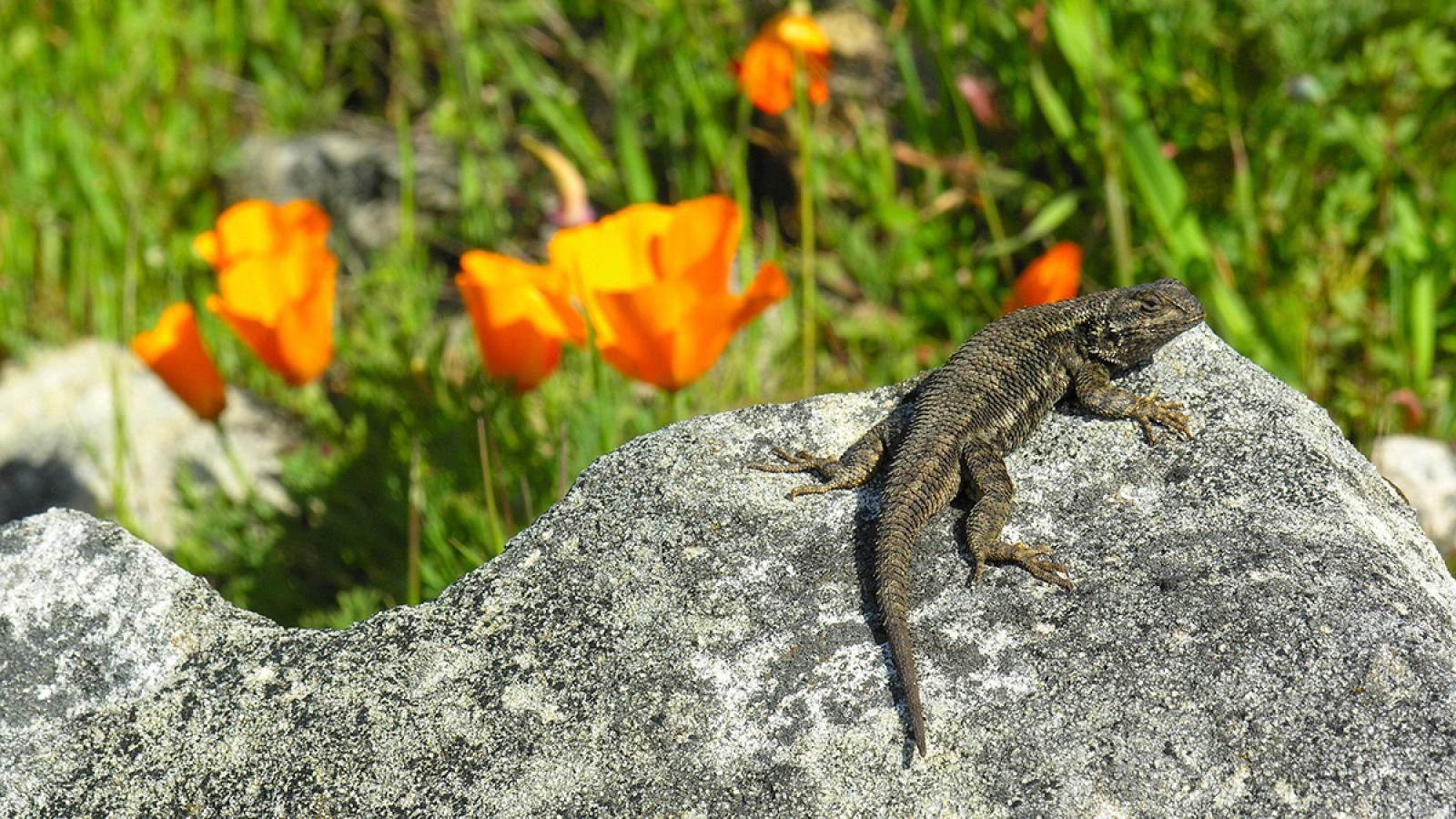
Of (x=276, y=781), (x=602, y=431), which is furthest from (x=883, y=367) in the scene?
(x=276, y=781)

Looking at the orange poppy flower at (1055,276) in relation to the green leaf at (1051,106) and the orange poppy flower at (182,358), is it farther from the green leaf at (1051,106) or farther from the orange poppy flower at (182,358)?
the orange poppy flower at (182,358)

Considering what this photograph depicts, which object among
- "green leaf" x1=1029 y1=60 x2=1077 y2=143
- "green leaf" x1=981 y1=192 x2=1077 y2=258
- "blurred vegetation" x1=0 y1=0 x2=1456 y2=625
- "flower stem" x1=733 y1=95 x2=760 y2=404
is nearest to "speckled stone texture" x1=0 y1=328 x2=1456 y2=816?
"blurred vegetation" x1=0 y1=0 x2=1456 y2=625

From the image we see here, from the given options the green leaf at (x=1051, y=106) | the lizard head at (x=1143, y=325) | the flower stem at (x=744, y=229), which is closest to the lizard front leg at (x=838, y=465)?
the lizard head at (x=1143, y=325)

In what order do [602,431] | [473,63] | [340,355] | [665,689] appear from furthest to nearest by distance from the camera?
[473,63], [340,355], [602,431], [665,689]

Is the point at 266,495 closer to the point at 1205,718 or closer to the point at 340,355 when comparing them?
the point at 340,355

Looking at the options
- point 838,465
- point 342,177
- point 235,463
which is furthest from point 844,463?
point 342,177

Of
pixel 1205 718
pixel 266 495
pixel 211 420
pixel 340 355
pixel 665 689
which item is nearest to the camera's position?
pixel 1205 718
